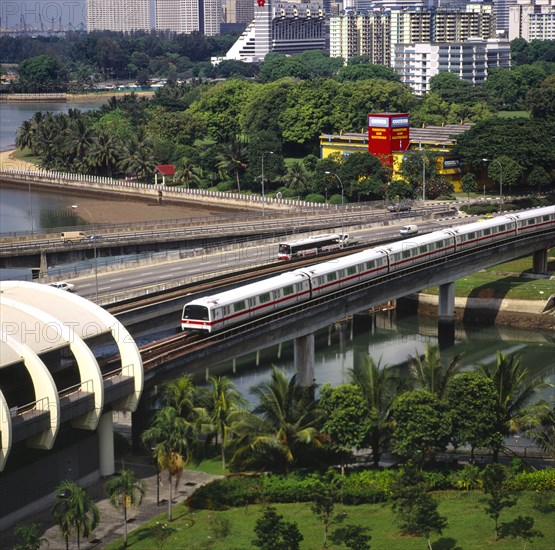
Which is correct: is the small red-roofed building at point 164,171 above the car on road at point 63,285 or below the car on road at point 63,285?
below

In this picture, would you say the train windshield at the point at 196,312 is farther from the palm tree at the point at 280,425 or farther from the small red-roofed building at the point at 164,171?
the small red-roofed building at the point at 164,171

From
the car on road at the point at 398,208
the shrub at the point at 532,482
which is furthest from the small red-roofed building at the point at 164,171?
the shrub at the point at 532,482

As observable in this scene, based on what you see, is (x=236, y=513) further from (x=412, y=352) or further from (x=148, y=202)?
(x=148, y=202)

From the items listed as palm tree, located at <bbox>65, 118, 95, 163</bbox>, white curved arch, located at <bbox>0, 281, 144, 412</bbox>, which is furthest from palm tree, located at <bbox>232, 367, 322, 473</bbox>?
palm tree, located at <bbox>65, 118, 95, 163</bbox>

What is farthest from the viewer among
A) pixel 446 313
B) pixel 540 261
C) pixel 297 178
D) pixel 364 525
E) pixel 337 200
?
pixel 297 178

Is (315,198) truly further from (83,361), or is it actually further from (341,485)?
(341,485)

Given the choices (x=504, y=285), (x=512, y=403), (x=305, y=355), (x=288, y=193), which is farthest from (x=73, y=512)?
(x=288, y=193)
